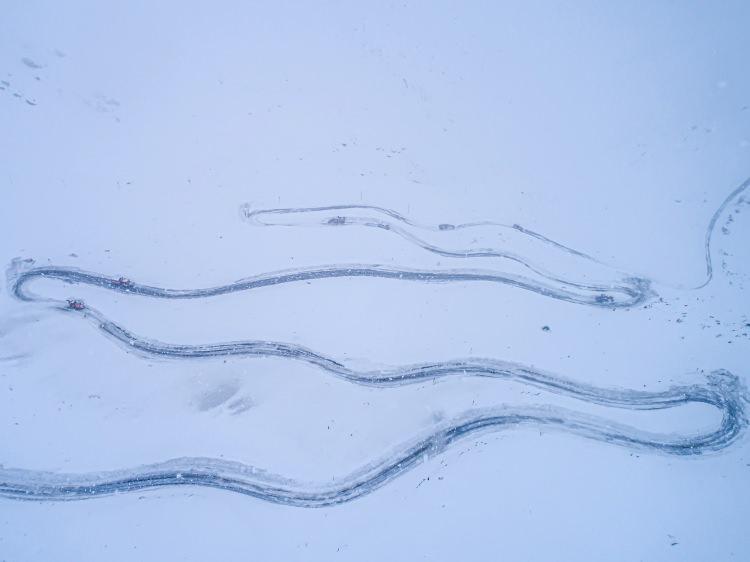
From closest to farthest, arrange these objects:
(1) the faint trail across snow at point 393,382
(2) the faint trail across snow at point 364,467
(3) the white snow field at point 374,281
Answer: (3) the white snow field at point 374,281
(2) the faint trail across snow at point 364,467
(1) the faint trail across snow at point 393,382

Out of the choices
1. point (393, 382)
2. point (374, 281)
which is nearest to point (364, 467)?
point (393, 382)

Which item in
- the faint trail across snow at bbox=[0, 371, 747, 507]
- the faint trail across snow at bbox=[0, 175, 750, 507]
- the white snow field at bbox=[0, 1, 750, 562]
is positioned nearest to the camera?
the white snow field at bbox=[0, 1, 750, 562]

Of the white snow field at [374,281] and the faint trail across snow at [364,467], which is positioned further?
the faint trail across snow at [364,467]

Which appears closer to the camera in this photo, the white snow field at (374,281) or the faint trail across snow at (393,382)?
the white snow field at (374,281)

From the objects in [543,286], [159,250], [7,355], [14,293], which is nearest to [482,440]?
[543,286]

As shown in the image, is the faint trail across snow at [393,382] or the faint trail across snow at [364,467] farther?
the faint trail across snow at [393,382]

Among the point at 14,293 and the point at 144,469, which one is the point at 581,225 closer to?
the point at 144,469

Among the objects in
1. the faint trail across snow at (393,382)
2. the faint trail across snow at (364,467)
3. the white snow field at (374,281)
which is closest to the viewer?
the white snow field at (374,281)

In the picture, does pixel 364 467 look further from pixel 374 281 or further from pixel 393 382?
pixel 374 281
